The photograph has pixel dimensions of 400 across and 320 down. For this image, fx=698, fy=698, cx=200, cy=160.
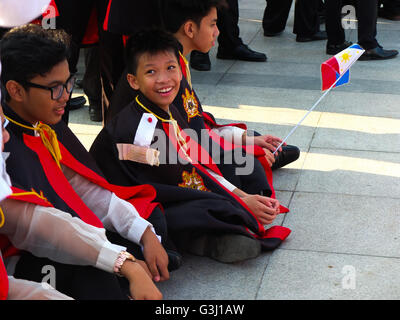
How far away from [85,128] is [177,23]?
55.1 inches

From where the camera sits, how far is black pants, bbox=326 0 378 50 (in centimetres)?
568

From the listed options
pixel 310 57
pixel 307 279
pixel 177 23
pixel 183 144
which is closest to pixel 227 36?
pixel 310 57

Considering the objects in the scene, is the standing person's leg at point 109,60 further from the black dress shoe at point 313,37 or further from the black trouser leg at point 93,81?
the black dress shoe at point 313,37

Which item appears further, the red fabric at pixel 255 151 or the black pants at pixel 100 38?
the black pants at pixel 100 38

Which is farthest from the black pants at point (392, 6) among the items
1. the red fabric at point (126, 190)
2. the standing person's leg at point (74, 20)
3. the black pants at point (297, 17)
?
the red fabric at point (126, 190)

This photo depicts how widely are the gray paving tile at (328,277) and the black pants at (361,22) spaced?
10.6ft

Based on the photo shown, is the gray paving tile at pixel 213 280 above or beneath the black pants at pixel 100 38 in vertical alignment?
beneath

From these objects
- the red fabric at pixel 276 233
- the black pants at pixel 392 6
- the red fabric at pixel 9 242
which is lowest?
the black pants at pixel 392 6

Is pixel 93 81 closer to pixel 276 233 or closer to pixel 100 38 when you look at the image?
pixel 100 38

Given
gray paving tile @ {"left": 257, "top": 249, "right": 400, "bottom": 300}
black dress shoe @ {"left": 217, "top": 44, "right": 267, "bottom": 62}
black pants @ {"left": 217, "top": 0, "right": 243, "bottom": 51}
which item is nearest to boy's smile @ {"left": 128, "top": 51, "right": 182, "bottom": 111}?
gray paving tile @ {"left": 257, "top": 249, "right": 400, "bottom": 300}

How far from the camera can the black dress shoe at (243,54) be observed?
232 inches

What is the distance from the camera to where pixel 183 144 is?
3.10 metres
